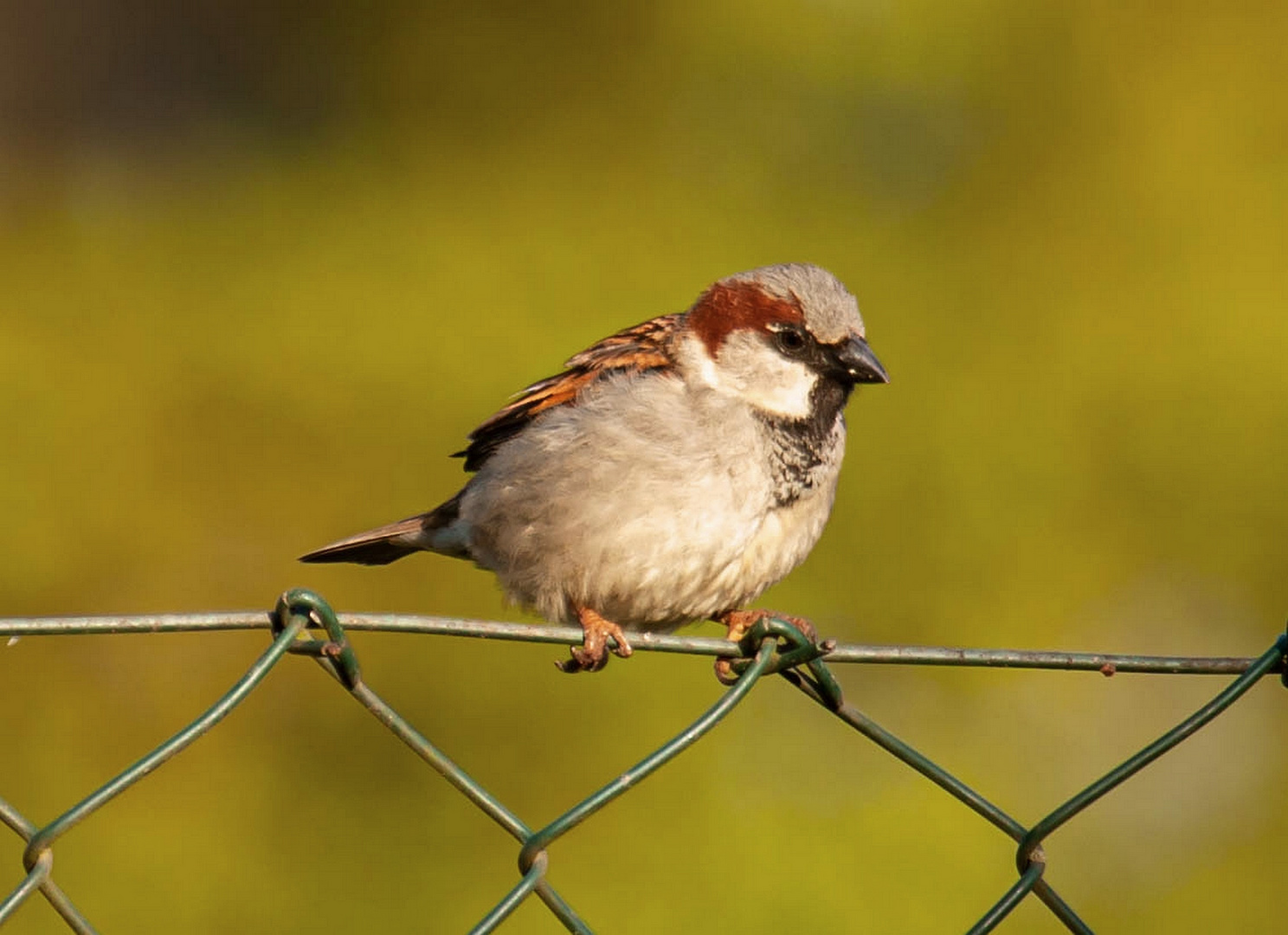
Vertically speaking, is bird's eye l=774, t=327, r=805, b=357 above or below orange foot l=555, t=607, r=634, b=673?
above

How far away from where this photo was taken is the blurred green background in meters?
3.23

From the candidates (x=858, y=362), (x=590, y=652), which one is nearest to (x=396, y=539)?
(x=590, y=652)

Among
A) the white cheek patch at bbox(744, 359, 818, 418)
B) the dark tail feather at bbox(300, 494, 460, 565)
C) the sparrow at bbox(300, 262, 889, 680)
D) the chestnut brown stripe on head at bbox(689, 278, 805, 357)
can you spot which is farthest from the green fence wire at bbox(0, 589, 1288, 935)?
the dark tail feather at bbox(300, 494, 460, 565)

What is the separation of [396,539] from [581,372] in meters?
0.42

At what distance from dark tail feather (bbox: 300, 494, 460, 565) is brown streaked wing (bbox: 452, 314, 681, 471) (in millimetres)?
98

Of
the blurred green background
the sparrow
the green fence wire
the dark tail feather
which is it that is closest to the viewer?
the green fence wire

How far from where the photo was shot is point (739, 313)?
2484 millimetres

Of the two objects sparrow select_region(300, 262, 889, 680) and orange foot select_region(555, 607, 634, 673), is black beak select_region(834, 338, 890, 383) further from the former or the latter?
orange foot select_region(555, 607, 634, 673)

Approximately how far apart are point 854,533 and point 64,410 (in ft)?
6.01

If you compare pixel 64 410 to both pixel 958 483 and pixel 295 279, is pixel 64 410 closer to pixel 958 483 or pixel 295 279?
pixel 295 279

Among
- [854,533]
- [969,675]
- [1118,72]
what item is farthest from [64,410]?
[1118,72]

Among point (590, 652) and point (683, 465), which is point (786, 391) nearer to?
point (683, 465)

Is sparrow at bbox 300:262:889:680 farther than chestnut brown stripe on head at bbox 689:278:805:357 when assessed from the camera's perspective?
No

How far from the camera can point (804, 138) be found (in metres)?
5.14
